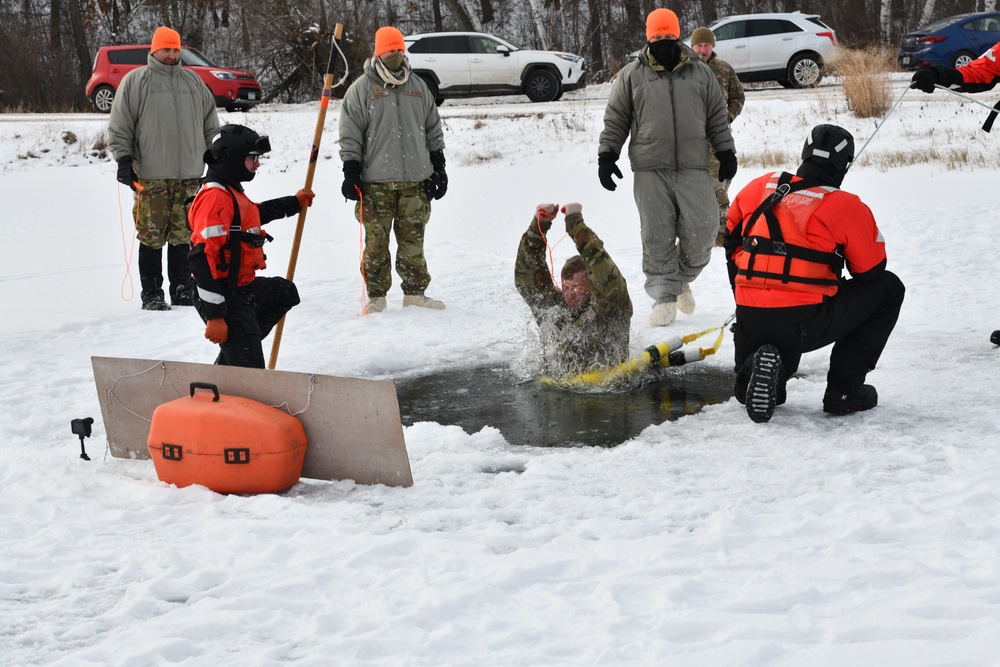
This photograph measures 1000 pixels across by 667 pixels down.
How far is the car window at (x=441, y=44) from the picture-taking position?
20406mm

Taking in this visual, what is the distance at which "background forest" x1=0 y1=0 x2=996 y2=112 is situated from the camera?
82.0ft

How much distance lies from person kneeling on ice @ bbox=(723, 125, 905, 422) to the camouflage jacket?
143 inches

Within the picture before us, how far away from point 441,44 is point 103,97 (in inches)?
266

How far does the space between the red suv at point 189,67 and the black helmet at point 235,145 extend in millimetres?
15961

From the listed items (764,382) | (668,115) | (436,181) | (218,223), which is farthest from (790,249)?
(436,181)

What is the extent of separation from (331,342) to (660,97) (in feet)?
8.73

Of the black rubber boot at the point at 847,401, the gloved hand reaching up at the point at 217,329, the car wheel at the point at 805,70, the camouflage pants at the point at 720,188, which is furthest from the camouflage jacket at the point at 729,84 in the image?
the car wheel at the point at 805,70

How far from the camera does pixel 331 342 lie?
707 centimetres

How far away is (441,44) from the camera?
20.4 metres

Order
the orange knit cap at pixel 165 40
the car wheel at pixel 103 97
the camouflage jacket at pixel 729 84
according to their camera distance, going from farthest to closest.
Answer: the car wheel at pixel 103 97 < the camouflage jacket at pixel 729 84 < the orange knit cap at pixel 165 40

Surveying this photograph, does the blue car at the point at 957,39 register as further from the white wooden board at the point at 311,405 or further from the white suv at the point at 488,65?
the white wooden board at the point at 311,405

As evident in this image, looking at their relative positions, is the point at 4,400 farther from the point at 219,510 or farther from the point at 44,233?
the point at 44,233

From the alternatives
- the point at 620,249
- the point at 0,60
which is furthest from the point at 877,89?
the point at 0,60

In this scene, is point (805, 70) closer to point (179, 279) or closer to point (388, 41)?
point (388, 41)
